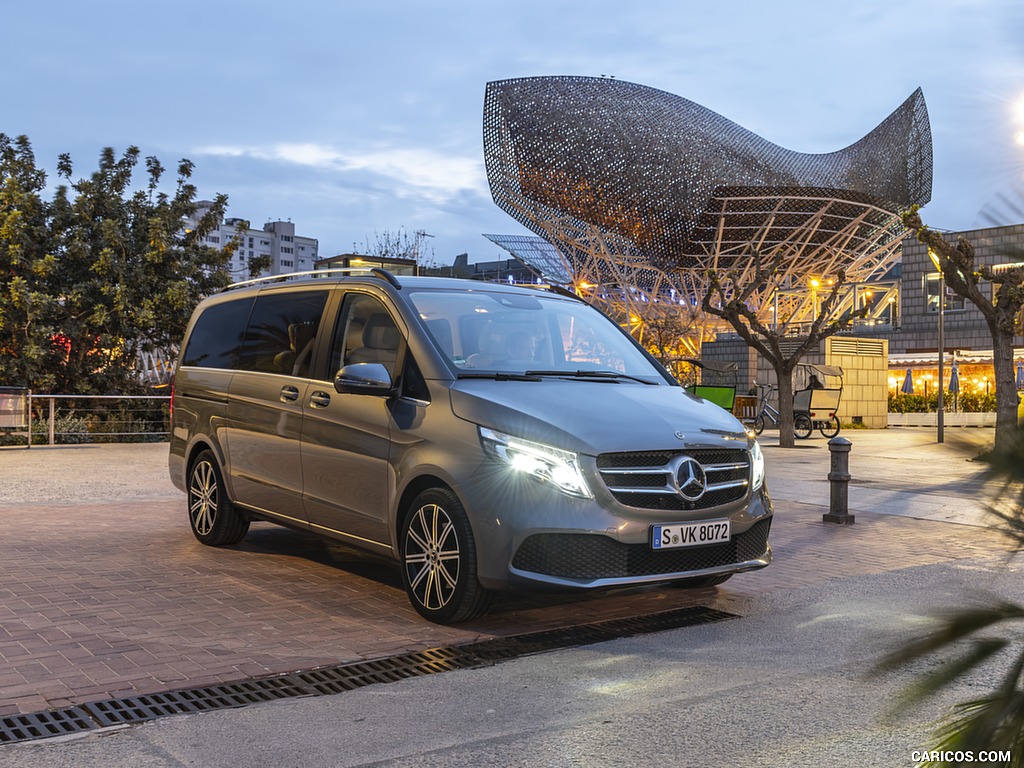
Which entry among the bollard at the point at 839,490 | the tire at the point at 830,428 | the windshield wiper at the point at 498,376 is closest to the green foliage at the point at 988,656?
the windshield wiper at the point at 498,376

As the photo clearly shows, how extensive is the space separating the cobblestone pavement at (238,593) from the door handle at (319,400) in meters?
1.15

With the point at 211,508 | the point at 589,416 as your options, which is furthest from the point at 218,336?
the point at 589,416

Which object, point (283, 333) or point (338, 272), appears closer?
point (338, 272)

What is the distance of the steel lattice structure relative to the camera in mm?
57781

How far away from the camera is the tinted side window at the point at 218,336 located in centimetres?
817

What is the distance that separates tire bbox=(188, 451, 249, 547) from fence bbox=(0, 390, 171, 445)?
12.8 m

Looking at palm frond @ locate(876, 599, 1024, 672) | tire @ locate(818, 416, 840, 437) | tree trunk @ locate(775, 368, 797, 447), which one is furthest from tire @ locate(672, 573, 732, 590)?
tire @ locate(818, 416, 840, 437)

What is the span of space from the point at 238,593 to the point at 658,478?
2751 mm

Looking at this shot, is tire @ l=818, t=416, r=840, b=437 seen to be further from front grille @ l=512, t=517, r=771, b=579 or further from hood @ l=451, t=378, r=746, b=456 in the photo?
front grille @ l=512, t=517, r=771, b=579

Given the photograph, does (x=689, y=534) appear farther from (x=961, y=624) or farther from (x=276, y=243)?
(x=276, y=243)

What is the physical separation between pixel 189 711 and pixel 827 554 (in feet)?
18.8

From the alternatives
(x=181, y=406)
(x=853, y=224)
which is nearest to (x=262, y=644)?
(x=181, y=406)

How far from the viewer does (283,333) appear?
753cm

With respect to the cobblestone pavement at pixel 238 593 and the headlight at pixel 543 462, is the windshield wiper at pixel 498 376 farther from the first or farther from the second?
the cobblestone pavement at pixel 238 593
